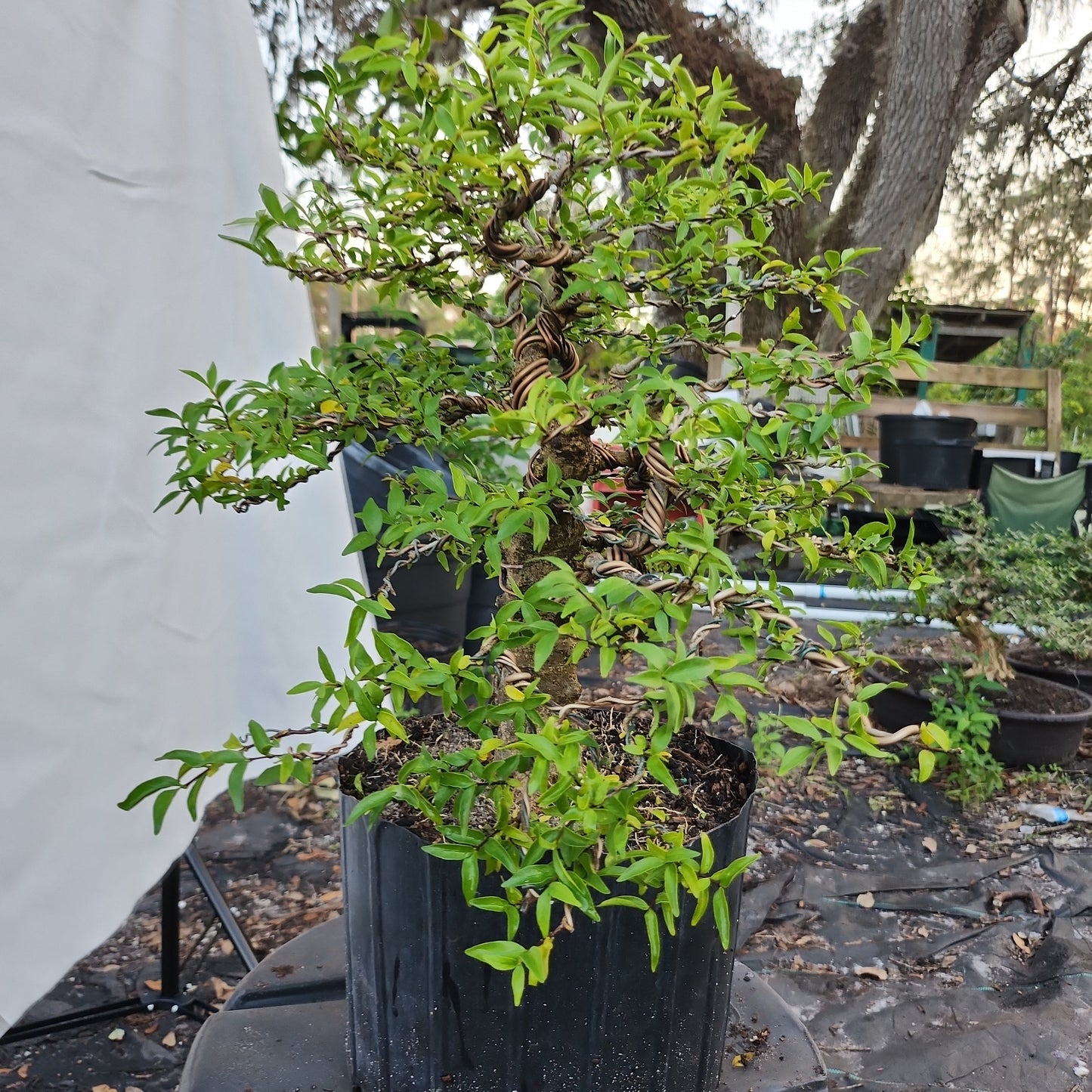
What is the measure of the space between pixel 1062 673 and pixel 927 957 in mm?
1706

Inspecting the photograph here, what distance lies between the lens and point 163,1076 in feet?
4.74

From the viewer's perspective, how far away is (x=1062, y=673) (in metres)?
3.05

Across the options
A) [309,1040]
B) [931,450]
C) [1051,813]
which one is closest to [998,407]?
[931,450]

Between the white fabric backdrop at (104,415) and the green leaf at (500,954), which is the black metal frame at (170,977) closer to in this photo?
the white fabric backdrop at (104,415)

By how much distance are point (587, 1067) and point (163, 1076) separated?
115 cm

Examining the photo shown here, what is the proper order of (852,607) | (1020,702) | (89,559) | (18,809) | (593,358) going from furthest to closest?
(852,607) < (1020,702) < (593,358) < (89,559) < (18,809)

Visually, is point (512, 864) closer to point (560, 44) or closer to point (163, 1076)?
point (560, 44)

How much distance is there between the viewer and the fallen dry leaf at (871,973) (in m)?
1.71

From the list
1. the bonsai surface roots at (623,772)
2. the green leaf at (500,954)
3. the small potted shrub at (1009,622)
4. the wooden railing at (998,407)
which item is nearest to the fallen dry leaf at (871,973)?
the small potted shrub at (1009,622)

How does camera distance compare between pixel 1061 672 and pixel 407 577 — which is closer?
pixel 407 577

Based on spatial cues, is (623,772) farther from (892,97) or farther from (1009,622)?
(892,97)

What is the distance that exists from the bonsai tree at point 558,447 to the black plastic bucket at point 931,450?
182 inches

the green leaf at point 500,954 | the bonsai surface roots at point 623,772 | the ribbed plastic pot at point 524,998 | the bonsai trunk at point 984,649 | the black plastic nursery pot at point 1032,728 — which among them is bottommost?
the black plastic nursery pot at point 1032,728

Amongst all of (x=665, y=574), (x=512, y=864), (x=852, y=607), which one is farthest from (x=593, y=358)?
(x=852, y=607)
